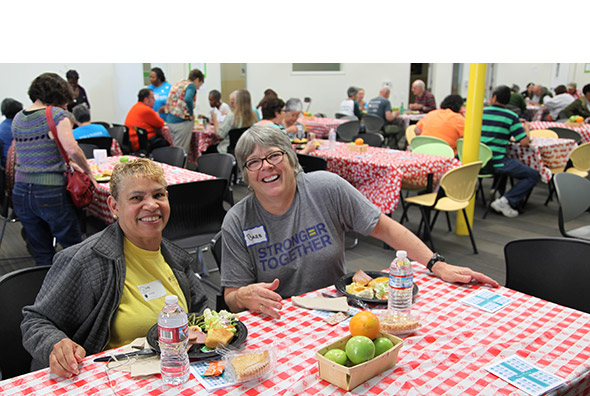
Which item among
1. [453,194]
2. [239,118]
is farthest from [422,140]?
[239,118]

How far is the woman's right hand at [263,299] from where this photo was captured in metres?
1.80

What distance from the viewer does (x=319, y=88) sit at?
12.0m

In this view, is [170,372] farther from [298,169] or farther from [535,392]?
[298,169]

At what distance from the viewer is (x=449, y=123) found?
6062mm

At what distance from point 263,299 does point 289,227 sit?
414 millimetres

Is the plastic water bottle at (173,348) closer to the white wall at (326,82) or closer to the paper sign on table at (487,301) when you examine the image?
the paper sign on table at (487,301)

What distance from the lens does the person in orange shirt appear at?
6055 millimetres

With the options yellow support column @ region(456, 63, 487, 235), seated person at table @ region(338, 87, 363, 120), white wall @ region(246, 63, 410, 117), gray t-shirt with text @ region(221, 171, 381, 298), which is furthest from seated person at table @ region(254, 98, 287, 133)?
white wall @ region(246, 63, 410, 117)

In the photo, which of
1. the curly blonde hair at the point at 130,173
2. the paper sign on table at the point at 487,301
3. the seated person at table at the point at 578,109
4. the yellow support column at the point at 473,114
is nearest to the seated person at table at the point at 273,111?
the yellow support column at the point at 473,114

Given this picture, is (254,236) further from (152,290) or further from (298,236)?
(152,290)

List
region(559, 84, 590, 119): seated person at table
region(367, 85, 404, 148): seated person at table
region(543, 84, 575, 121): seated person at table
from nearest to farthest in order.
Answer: region(559, 84, 590, 119): seated person at table → region(367, 85, 404, 148): seated person at table → region(543, 84, 575, 121): seated person at table

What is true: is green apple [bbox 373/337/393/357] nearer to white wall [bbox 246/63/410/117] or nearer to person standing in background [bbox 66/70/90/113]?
person standing in background [bbox 66/70/90/113]

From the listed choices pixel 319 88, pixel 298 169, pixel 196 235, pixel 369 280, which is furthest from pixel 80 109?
pixel 319 88

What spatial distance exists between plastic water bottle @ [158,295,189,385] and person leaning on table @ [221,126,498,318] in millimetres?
624
